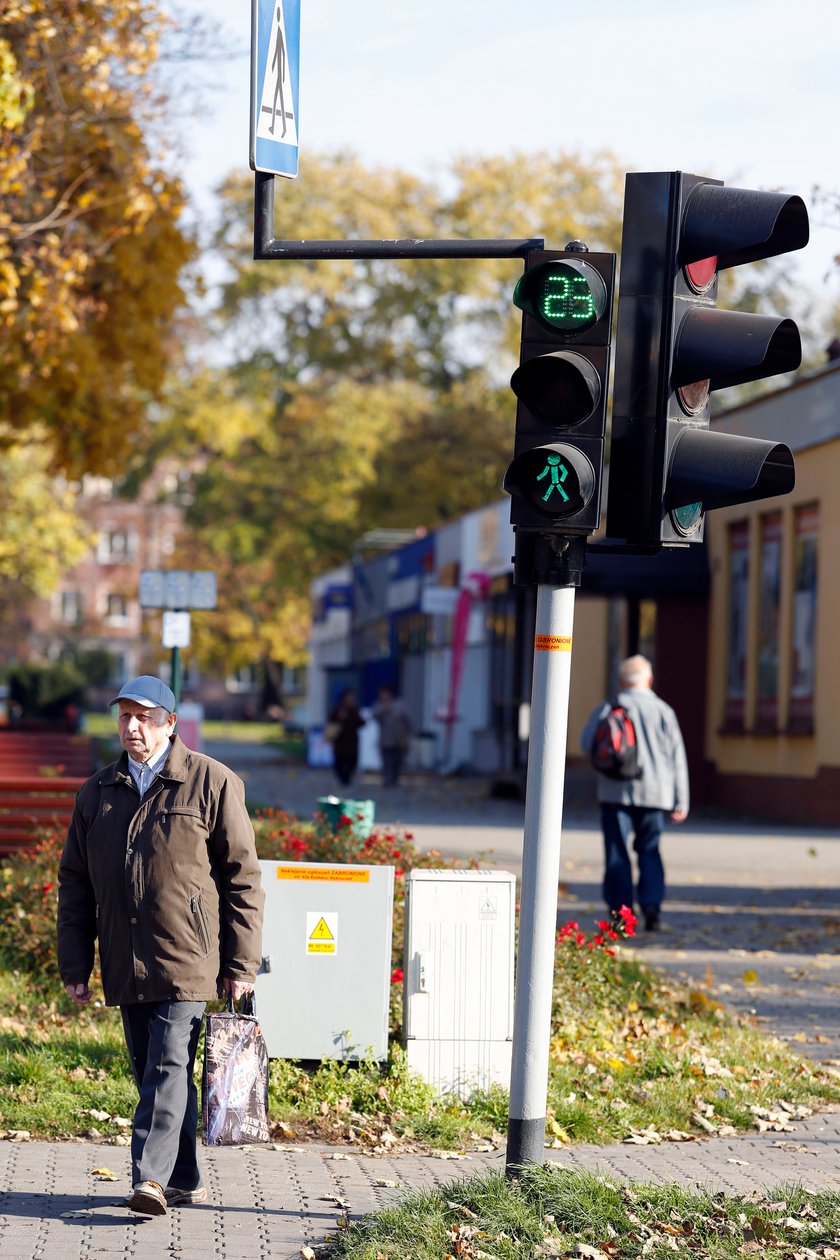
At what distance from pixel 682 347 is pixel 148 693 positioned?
2.04 meters

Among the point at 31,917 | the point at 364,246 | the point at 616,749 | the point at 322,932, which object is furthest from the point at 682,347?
the point at 616,749

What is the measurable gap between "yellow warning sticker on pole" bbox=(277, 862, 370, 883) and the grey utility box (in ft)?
0.16

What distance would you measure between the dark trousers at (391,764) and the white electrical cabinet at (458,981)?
24010mm

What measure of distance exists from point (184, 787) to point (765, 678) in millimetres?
21557

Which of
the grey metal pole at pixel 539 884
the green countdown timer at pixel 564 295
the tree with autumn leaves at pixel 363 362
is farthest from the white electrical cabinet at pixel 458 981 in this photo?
the tree with autumn leaves at pixel 363 362

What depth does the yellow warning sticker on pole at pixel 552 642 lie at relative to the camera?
617 cm

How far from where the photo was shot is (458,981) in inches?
318

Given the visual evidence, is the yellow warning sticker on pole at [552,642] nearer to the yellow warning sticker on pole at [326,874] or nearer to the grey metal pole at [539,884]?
the grey metal pole at [539,884]

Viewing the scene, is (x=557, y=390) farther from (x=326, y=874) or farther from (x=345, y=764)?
(x=345, y=764)

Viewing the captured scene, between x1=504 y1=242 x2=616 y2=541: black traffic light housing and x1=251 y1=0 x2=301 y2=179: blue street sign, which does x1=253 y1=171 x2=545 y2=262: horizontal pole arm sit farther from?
x1=504 y1=242 x2=616 y2=541: black traffic light housing

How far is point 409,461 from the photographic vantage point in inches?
1965

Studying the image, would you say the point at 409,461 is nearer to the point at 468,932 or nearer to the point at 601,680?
the point at 601,680

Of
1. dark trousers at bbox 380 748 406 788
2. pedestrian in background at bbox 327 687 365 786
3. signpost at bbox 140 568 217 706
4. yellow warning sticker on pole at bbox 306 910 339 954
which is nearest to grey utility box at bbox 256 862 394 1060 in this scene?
yellow warning sticker on pole at bbox 306 910 339 954

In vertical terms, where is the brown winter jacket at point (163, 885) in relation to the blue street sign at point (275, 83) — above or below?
below
